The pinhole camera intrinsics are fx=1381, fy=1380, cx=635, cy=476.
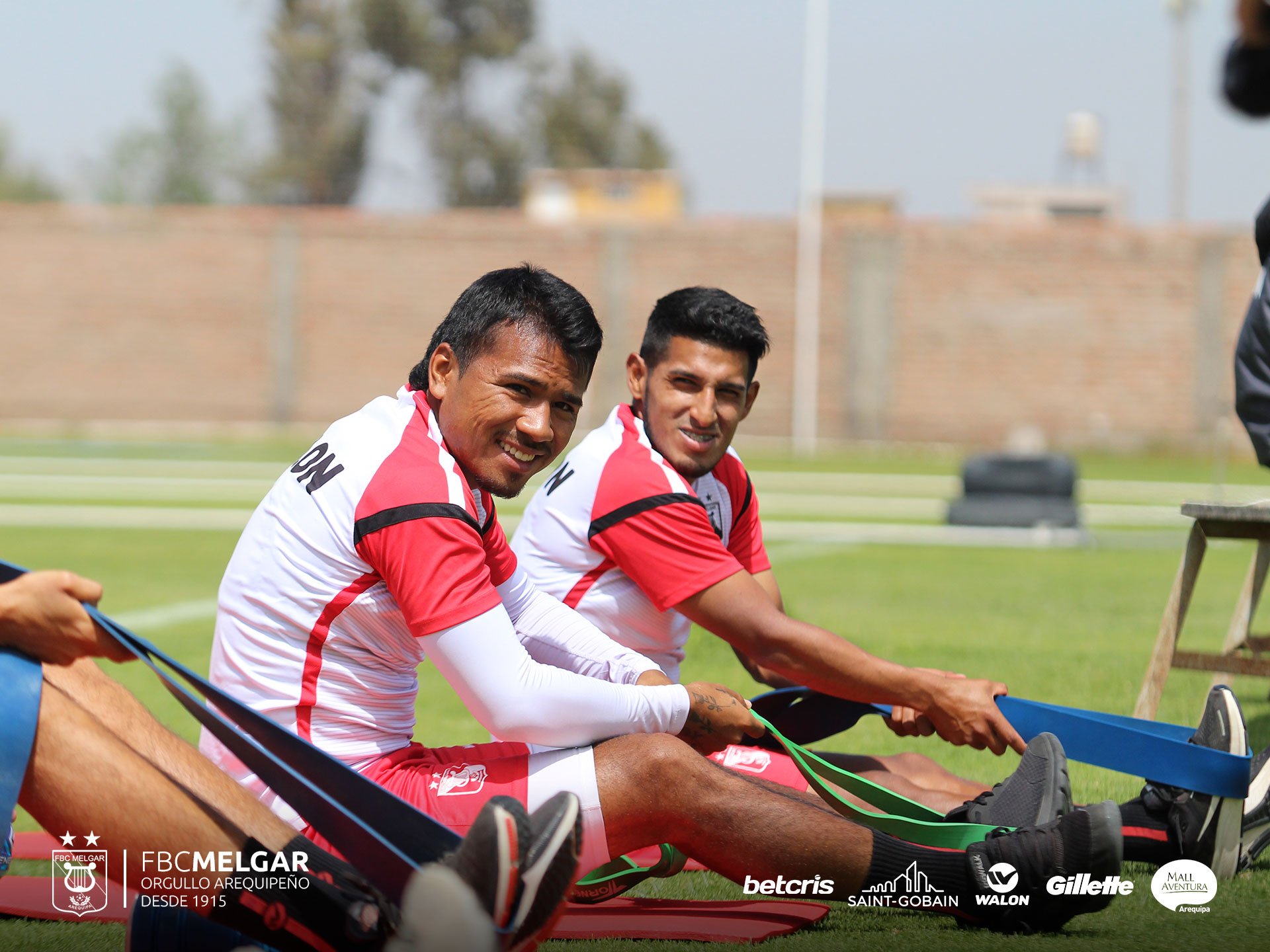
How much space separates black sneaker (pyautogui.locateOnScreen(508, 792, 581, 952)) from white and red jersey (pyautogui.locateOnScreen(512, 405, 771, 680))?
132 cm

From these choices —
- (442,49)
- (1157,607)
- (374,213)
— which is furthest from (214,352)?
(1157,607)

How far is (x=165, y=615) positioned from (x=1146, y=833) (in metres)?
6.12

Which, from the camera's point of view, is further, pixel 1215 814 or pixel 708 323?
pixel 708 323

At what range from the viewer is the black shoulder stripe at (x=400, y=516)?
2.88 meters

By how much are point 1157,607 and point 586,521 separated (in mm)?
6579

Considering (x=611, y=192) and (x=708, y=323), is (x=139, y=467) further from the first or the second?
(x=611, y=192)

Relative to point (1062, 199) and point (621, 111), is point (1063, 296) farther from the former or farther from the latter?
point (621, 111)

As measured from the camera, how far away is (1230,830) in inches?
141

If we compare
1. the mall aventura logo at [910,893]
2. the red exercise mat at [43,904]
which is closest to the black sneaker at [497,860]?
the mall aventura logo at [910,893]

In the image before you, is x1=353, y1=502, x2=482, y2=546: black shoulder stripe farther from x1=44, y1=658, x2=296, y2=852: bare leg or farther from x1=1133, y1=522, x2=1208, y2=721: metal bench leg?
x1=1133, y1=522, x2=1208, y2=721: metal bench leg

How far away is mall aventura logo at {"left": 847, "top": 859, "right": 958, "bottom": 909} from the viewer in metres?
3.15

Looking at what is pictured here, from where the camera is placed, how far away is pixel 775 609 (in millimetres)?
3768

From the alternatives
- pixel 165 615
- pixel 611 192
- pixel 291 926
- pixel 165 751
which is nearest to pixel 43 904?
pixel 165 751

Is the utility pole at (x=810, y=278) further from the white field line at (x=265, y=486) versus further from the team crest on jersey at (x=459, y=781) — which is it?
the team crest on jersey at (x=459, y=781)
